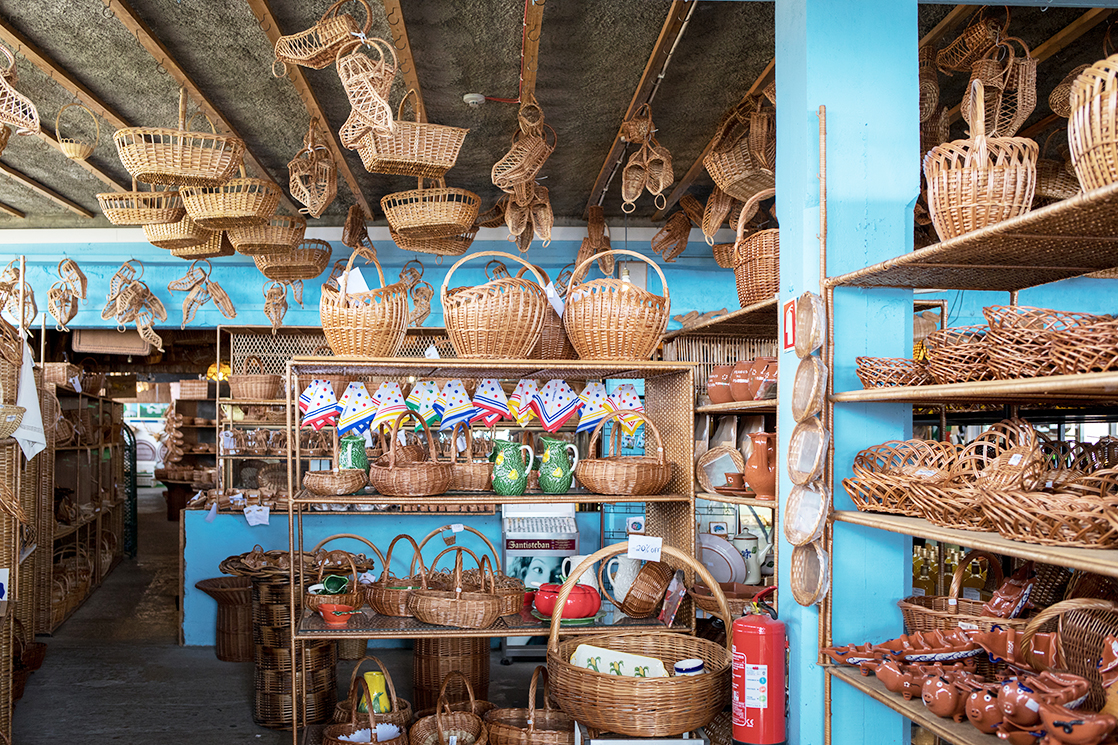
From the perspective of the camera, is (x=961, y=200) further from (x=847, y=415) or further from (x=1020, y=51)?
(x=1020, y=51)

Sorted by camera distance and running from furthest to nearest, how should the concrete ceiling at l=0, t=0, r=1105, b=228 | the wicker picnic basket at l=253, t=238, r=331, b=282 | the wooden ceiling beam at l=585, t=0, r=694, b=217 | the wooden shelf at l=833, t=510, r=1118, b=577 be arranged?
the wicker picnic basket at l=253, t=238, r=331, b=282 < the concrete ceiling at l=0, t=0, r=1105, b=228 < the wooden ceiling beam at l=585, t=0, r=694, b=217 < the wooden shelf at l=833, t=510, r=1118, b=577

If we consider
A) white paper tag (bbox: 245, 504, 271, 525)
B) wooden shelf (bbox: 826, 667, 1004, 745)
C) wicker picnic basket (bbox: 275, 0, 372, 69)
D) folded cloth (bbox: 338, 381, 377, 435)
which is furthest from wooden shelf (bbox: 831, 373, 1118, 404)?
white paper tag (bbox: 245, 504, 271, 525)

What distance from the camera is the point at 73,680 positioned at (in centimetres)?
557

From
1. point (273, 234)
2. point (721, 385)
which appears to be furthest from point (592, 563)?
point (273, 234)

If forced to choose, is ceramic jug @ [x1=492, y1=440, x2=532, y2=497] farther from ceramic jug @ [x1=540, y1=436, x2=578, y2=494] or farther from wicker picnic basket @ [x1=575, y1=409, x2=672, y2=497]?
wicker picnic basket @ [x1=575, y1=409, x2=672, y2=497]

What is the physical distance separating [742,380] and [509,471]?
108 centimetres

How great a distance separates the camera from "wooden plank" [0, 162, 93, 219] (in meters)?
6.59

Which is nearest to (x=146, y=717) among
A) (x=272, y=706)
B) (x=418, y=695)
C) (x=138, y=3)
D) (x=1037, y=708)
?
(x=272, y=706)

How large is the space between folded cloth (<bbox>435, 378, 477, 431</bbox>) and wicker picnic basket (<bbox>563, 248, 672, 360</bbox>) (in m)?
0.54

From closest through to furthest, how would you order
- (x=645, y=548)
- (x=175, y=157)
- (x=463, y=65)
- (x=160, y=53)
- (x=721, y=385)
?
(x=645, y=548), (x=721, y=385), (x=175, y=157), (x=160, y=53), (x=463, y=65)

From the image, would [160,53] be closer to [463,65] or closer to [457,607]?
[463,65]

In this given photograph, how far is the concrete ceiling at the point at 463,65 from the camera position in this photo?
166 inches

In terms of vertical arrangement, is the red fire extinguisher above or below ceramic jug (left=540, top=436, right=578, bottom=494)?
below

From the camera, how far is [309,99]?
4.95 meters
